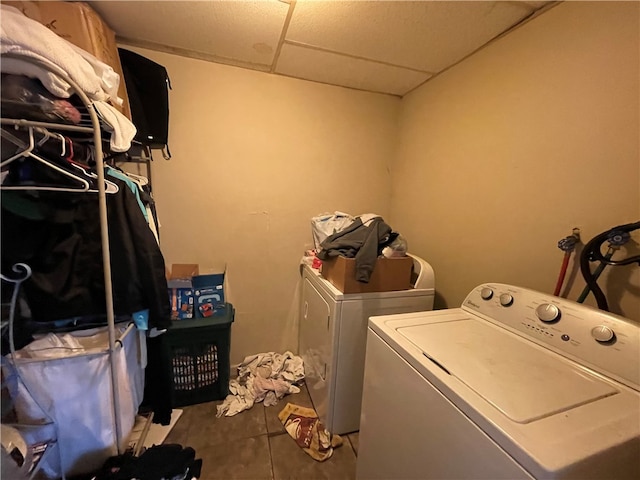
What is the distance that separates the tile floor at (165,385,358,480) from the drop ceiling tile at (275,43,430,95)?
223 cm

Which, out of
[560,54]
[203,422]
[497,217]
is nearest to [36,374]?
[203,422]

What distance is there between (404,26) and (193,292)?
74.1 inches

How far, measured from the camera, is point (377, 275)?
4.83ft

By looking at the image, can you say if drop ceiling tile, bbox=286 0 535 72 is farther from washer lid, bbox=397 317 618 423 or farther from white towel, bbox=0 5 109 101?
washer lid, bbox=397 317 618 423

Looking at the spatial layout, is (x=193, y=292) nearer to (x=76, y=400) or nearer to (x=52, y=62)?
(x=76, y=400)

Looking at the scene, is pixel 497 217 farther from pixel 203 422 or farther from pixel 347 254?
pixel 203 422

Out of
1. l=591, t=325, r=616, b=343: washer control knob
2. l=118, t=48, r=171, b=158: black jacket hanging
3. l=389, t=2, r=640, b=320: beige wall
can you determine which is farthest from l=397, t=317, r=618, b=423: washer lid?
l=118, t=48, r=171, b=158: black jacket hanging

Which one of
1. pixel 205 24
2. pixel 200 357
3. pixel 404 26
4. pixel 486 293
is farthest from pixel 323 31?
pixel 200 357

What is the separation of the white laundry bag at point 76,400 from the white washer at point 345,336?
3.22 feet

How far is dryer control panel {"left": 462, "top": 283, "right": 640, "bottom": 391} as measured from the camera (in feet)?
2.50

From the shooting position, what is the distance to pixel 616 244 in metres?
0.91

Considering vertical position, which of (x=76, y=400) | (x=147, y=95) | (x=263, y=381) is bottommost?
(x=263, y=381)

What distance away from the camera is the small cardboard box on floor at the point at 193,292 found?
5.62ft

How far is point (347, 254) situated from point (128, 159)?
144cm
